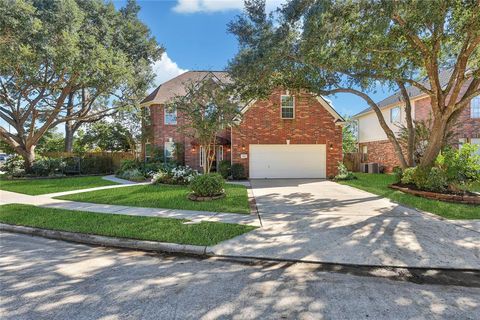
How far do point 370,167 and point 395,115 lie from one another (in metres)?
4.42

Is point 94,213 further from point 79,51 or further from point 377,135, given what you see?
point 377,135

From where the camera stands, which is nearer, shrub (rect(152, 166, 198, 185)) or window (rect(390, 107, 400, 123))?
shrub (rect(152, 166, 198, 185))

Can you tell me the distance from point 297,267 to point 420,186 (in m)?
8.55

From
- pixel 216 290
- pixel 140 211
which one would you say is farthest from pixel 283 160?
pixel 216 290

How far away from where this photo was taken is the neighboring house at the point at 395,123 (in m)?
17.5

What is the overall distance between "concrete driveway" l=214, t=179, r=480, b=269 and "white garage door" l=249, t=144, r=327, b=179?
28.4 feet

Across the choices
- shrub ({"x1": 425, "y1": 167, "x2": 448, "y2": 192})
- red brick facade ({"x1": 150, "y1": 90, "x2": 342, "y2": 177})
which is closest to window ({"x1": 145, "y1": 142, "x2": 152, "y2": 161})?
red brick facade ({"x1": 150, "y1": 90, "x2": 342, "y2": 177})

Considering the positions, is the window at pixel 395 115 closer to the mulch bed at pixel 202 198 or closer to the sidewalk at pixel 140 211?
the mulch bed at pixel 202 198

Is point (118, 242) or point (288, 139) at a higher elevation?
point (288, 139)

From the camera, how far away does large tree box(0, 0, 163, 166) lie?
14547mm

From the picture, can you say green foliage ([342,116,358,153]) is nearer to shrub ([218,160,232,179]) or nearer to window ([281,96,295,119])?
window ([281,96,295,119])

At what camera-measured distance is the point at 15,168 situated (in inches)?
731

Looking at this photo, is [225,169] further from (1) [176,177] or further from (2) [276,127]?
(2) [276,127]

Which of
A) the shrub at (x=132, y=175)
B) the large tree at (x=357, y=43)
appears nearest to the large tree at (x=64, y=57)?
the shrub at (x=132, y=175)
